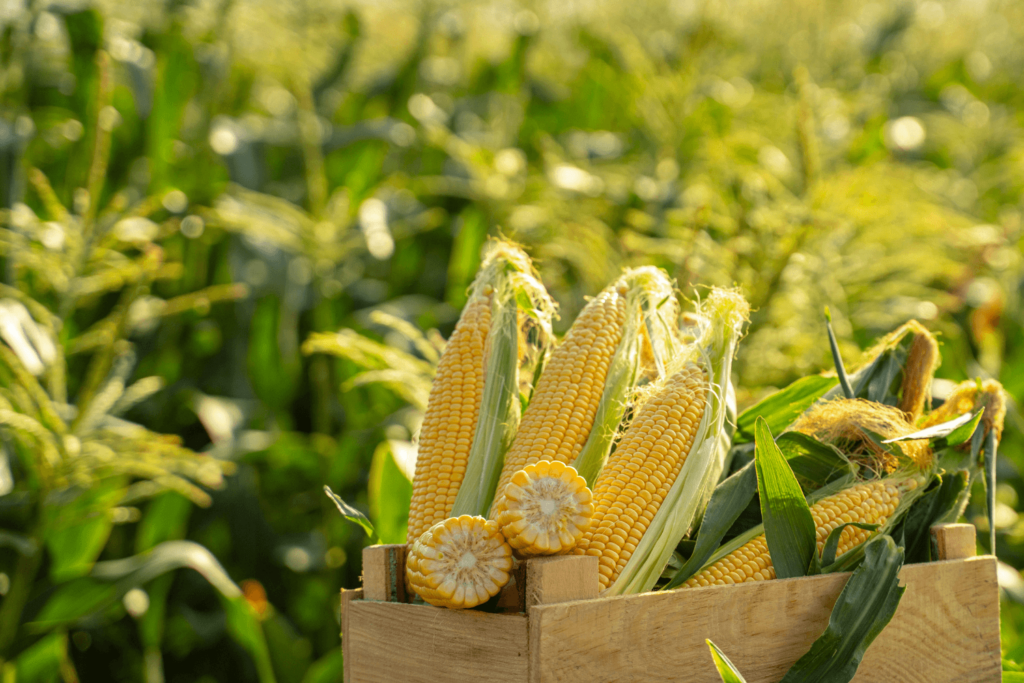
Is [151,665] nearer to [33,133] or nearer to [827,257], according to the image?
[33,133]

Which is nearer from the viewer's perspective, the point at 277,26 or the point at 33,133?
the point at 33,133

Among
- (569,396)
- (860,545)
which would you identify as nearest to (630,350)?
(569,396)

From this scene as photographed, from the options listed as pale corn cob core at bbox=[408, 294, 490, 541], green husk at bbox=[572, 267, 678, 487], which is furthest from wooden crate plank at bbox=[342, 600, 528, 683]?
green husk at bbox=[572, 267, 678, 487]

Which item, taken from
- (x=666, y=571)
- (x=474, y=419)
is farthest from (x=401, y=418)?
(x=666, y=571)

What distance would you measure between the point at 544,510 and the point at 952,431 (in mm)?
583

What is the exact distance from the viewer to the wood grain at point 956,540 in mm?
1004

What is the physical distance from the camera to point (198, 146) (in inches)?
110

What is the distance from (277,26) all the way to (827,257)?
216 centimetres

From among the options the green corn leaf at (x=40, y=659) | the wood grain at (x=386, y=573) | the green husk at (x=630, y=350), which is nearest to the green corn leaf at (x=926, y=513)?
the green husk at (x=630, y=350)

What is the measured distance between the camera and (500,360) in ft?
3.24

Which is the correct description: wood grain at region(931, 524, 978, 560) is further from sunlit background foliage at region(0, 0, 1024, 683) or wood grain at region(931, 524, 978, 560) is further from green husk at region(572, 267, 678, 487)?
sunlit background foliage at region(0, 0, 1024, 683)

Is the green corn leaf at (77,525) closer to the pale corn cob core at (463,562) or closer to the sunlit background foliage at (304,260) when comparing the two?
the sunlit background foliage at (304,260)

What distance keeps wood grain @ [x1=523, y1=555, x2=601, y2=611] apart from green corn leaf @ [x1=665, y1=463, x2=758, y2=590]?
0.18m

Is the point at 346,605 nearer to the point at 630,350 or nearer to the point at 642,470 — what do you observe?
the point at 642,470
